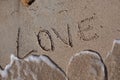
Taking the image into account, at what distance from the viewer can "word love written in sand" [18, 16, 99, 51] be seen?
1518mm

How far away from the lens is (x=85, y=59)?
1.52 meters

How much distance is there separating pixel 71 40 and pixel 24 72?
0.28 metres

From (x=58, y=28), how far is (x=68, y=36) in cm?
6

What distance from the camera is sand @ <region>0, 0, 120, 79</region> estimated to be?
147cm

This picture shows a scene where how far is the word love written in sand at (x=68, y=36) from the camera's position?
1.52 meters

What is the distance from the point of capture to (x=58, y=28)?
161 cm

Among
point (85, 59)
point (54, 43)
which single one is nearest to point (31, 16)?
point (54, 43)

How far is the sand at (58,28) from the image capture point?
1.47 m

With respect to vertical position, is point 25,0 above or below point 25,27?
above

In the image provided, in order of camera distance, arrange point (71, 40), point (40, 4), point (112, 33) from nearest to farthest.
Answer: point (112, 33)
point (71, 40)
point (40, 4)

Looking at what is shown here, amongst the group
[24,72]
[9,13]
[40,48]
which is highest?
[9,13]

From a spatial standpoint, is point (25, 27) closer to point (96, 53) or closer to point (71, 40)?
point (71, 40)

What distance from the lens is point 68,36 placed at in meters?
1.57

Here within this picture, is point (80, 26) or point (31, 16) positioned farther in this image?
point (31, 16)
